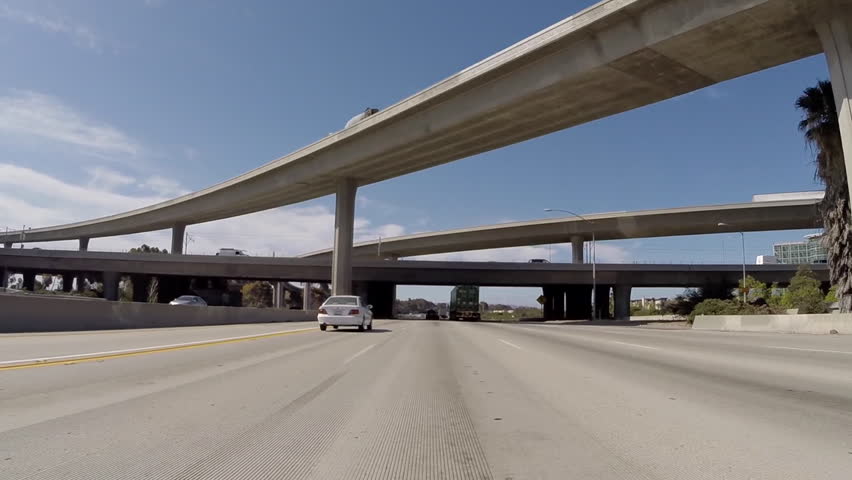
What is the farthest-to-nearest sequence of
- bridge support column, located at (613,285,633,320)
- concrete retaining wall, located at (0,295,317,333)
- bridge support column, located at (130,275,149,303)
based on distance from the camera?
1. bridge support column, located at (130,275,149,303)
2. bridge support column, located at (613,285,633,320)
3. concrete retaining wall, located at (0,295,317,333)

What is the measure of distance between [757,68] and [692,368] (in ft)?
74.2

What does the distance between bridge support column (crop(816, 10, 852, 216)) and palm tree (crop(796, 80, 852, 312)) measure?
677 cm

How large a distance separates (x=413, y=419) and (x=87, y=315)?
1931 centimetres

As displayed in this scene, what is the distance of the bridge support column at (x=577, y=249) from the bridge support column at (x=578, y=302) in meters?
5.61

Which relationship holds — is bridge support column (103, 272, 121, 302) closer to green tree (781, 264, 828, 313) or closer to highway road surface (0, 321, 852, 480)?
highway road surface (0, 321, 852, 480)

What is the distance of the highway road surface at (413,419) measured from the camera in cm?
470

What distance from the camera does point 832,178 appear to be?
30203 mm

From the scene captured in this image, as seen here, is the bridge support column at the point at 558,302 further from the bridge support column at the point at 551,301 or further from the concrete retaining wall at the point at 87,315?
the concrete retaining wall at the point at 87,315

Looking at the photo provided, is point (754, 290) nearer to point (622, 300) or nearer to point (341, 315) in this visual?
point (622, 300)

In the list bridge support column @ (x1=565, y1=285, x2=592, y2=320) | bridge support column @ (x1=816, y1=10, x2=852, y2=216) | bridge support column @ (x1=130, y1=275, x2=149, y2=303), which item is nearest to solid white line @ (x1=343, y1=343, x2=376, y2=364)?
bridge support column @ (x1=816, y1=10, x2=852, y2=216)

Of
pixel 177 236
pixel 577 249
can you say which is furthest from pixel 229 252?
pixel 577 249

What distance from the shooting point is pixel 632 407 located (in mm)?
7305

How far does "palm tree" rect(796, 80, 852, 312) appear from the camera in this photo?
96.6 ft

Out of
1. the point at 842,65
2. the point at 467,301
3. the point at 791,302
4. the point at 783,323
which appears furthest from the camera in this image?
the point at 467,301
